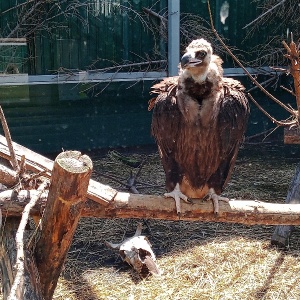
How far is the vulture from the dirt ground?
3.61 feet

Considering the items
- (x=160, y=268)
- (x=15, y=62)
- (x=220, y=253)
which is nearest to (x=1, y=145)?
(x=160, y=268)

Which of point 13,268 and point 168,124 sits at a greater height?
point 168,124

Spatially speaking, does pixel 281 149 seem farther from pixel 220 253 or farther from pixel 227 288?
pixel 227 288

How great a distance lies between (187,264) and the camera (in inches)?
186

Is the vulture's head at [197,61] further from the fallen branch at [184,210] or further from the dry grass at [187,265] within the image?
the dry grass at [187,265]

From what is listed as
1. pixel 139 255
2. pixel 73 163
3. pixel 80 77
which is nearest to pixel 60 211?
pixel 73 163

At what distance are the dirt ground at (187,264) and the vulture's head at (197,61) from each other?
1845mm

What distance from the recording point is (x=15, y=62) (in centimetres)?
778

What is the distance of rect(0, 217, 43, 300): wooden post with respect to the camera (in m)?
2.26

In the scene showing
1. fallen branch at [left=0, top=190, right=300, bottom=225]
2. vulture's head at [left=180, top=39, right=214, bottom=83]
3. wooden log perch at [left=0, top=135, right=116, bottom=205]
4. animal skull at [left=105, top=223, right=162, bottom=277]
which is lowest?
animal skull at [left=105, top=223, right=162, bottom=277]

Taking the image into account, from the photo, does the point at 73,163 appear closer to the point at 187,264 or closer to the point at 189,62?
the point at 189,62

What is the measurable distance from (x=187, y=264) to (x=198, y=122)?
1.78 m

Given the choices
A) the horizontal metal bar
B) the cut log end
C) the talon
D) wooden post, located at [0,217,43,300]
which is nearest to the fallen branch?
the talon

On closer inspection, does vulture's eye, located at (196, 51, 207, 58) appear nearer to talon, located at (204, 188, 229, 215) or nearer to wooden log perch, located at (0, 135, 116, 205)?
talon, located at (204, 188, 229, 215)
